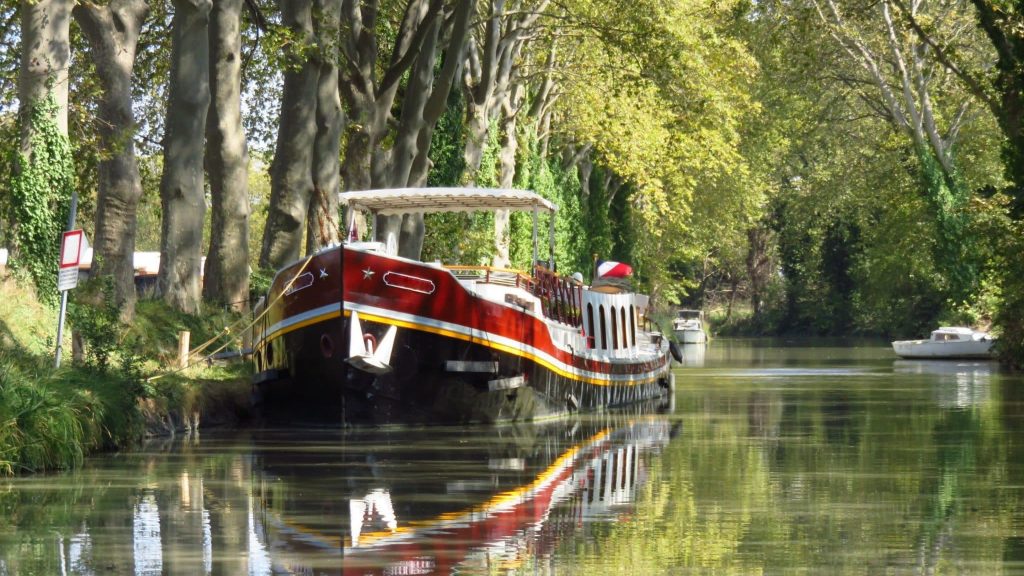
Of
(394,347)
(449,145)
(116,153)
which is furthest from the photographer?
(449,145)

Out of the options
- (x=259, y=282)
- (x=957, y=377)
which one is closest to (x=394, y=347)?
(x=259, y=282)

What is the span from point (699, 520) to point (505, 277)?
571 inches

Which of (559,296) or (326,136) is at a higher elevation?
(326,136)

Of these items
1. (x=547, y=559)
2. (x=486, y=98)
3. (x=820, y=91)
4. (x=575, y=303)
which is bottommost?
(x=547, y=559)

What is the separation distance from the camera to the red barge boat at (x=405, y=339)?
2405 centimetres

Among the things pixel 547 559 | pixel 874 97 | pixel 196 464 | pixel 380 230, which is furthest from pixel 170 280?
pixel 874 97

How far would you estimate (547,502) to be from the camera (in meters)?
15.1

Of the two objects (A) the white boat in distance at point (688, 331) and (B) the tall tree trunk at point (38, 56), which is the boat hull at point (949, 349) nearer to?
(A) the white boat in distance at point (688, 331)

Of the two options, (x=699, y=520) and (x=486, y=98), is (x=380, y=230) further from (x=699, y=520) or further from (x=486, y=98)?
(x=699, y=520)

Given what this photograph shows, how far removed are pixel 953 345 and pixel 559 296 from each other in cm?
3382

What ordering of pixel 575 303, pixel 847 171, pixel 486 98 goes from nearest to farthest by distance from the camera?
pixel 575 303, pixel 486 98, pixel 847 171

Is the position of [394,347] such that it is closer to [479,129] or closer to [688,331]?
[479,129]

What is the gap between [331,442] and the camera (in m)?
22.5

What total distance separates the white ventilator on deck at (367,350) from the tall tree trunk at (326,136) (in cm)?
866
